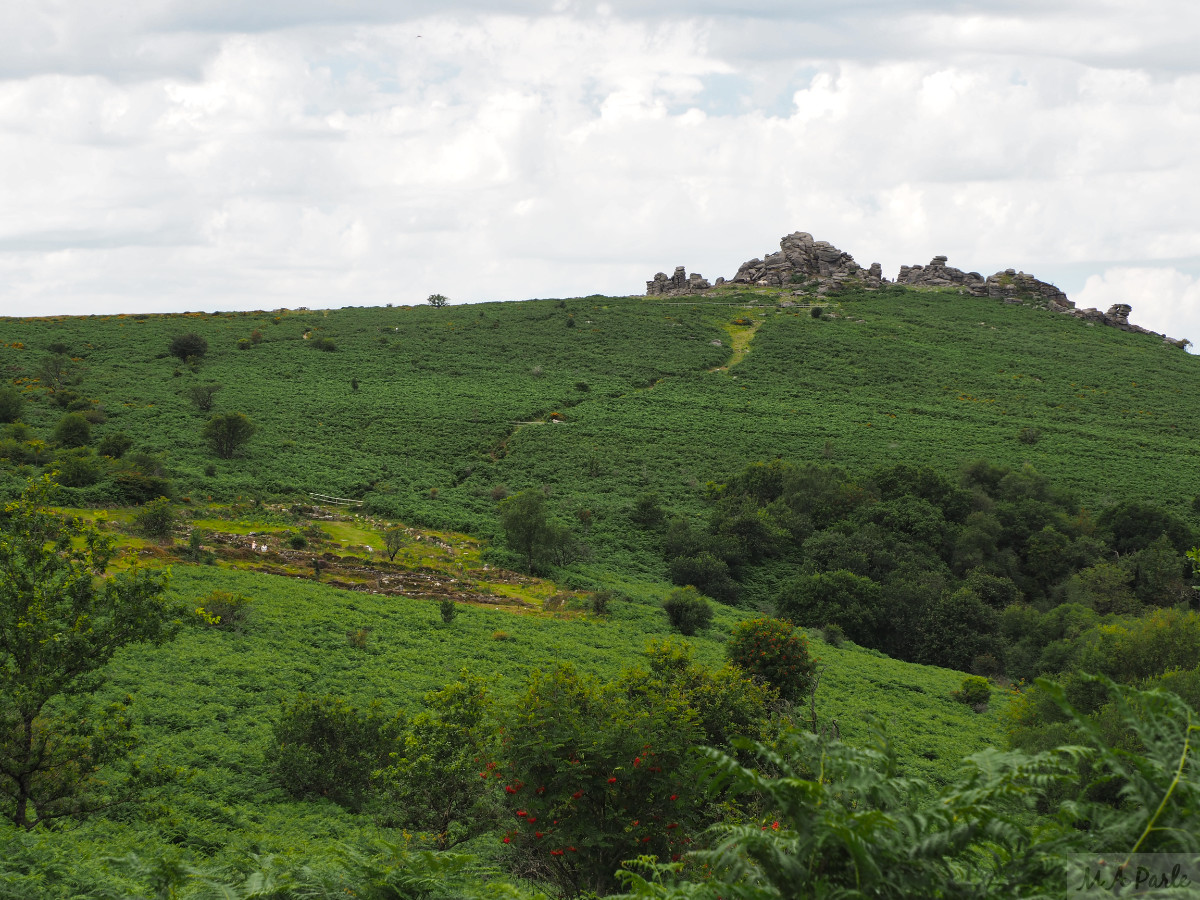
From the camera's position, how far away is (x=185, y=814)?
468 inches

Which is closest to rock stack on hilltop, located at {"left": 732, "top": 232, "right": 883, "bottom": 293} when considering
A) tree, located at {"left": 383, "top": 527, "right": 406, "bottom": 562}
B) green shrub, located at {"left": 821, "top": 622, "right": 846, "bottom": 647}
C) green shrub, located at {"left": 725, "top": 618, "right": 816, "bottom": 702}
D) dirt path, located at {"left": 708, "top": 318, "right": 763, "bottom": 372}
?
dirt path, located at {"left": 708, "top": 318, "right": 763, "bottom": 372}

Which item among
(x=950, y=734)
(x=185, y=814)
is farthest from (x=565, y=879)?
(x=950, y=734)

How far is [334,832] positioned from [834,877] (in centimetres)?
1091

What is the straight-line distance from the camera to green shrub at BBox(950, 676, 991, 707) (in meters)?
26.3

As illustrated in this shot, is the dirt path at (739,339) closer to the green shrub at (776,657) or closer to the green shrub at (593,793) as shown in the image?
the green shrub at (776,657)

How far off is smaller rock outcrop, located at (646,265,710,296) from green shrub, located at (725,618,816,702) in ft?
322

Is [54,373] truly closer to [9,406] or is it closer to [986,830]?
[9,406]

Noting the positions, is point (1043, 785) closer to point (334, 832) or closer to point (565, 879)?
point (565, 879)

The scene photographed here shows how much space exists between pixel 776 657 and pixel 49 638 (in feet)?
55.3

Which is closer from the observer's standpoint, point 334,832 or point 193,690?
point 334,832

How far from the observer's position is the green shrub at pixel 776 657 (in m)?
20.8

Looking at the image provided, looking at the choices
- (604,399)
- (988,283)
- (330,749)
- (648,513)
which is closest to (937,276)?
(988,283)

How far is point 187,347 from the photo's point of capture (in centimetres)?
6481

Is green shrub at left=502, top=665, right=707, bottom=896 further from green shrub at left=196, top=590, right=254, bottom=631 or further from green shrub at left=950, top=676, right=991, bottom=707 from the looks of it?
green shrub at left=950, top=676, right=991, bottom=707
